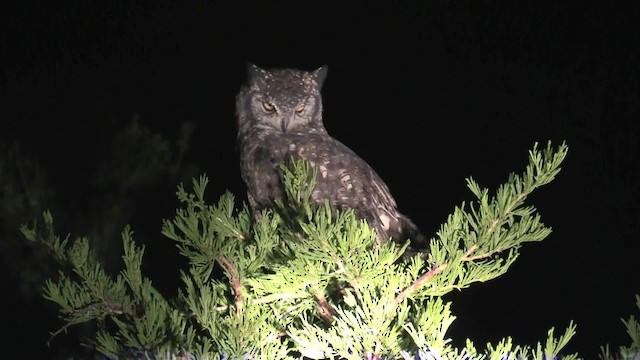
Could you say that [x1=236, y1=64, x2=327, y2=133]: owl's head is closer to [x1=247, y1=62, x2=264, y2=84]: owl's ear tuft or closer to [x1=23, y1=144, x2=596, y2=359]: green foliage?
[x1=247, y1=62, x2=264, y2=84]: owl's ear tuft

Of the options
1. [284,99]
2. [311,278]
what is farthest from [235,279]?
[284,99]

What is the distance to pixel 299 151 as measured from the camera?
62.3 inches

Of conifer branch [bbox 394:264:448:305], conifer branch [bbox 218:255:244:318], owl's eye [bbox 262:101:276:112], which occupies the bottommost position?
owl's eye [bbox 262:101:276:112]

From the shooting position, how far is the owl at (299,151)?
1502mm

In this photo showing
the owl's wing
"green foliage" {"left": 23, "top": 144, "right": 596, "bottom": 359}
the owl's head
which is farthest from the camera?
the owl's head

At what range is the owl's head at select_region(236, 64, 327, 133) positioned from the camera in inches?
65.2

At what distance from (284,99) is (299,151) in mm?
143

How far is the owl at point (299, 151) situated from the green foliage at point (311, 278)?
2.52 ft

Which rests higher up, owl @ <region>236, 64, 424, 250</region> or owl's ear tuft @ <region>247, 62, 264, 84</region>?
owl's ear tuft @ <region>247, 62, 264, 84</region>

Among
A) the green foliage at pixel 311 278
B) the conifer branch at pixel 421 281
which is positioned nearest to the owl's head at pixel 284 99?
the green foliage at pixel 311 278

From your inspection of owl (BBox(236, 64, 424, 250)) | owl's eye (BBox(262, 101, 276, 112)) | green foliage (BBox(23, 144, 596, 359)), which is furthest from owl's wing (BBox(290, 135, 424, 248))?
green foliage (BBox(23, 144, 596, 359))

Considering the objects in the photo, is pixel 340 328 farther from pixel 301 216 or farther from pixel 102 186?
pixel 102 186

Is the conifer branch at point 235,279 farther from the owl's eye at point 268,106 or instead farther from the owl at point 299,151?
the owl's eye at point 268,106

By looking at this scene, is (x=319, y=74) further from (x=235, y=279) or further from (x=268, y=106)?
(x=235, y=279)
